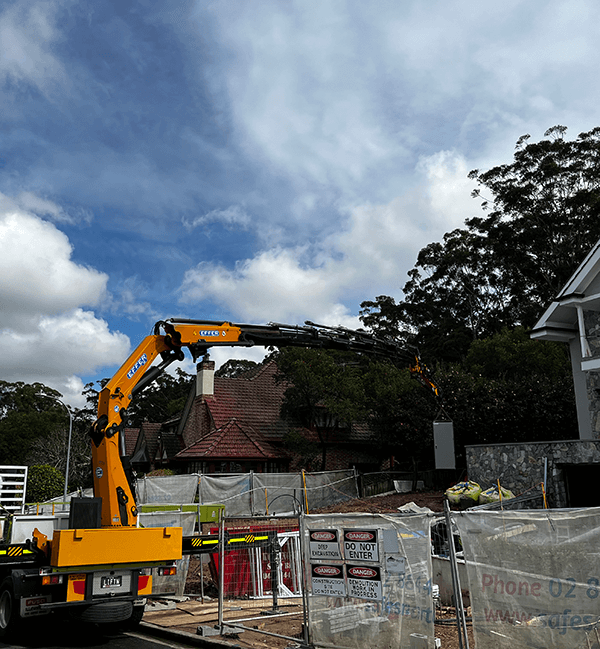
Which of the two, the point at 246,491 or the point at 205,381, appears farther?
the point at 205,381

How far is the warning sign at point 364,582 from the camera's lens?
7691 mm

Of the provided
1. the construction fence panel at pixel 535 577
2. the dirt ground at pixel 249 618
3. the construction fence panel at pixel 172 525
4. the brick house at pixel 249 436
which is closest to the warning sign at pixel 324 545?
the dirt ground at pixel 249 618

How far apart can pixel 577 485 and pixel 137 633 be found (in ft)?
42.8

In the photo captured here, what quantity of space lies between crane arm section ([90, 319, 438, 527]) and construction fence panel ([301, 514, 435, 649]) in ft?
11.5

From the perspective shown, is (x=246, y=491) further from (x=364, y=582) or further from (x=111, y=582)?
(x=364, y=582)

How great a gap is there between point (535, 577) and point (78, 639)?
22.9ft

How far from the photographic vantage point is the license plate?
9.31m

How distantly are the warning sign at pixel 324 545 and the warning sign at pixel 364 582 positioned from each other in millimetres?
282

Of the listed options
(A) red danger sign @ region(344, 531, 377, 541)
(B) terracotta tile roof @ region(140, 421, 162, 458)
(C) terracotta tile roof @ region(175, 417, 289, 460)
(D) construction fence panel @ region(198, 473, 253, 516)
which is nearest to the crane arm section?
(A) red danger sign @ region(344, 531, 377, 541)

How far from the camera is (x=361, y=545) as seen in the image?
798 centimetres

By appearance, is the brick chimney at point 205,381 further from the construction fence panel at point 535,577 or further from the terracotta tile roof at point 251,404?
the construction fence panel at point 535,577

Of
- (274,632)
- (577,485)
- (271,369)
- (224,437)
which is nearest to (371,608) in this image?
(274,632)

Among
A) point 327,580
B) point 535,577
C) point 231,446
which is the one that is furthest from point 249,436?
point 535,577

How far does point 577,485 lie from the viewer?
1778cm
